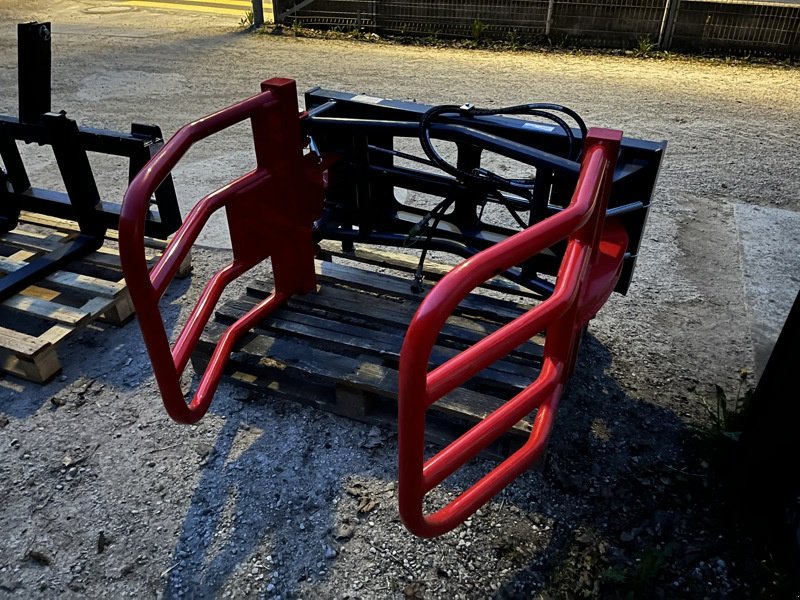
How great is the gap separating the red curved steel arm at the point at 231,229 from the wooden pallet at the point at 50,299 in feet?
2.86

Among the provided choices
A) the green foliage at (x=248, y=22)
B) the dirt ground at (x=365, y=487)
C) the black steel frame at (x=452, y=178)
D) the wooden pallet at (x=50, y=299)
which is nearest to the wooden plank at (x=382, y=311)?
the black steel frame at (x=452, y=178)

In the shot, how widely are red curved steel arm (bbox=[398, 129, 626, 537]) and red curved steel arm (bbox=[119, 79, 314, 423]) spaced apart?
102 cm

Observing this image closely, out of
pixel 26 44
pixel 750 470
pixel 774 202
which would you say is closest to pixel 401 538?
pixel 750 470

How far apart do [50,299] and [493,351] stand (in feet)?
9.36

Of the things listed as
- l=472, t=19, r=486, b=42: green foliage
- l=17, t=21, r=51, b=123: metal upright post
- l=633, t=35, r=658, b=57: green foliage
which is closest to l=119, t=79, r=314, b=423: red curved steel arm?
l=17, t=21, r=51, b=123: metal upright post

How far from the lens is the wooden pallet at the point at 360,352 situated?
2633 mm

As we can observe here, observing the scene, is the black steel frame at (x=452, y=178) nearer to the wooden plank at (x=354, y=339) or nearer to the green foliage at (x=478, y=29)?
the wooden plank at (x=354, y=339)

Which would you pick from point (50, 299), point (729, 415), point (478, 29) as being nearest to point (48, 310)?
point (50, 299)

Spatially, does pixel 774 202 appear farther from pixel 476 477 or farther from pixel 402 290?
pixel 476 477

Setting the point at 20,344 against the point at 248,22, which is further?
→ the point at 248,22

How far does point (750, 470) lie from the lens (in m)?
2.24

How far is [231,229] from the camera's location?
8.73 ft

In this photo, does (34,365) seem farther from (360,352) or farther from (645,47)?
(645,47)

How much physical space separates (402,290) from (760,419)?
5.57 ft
